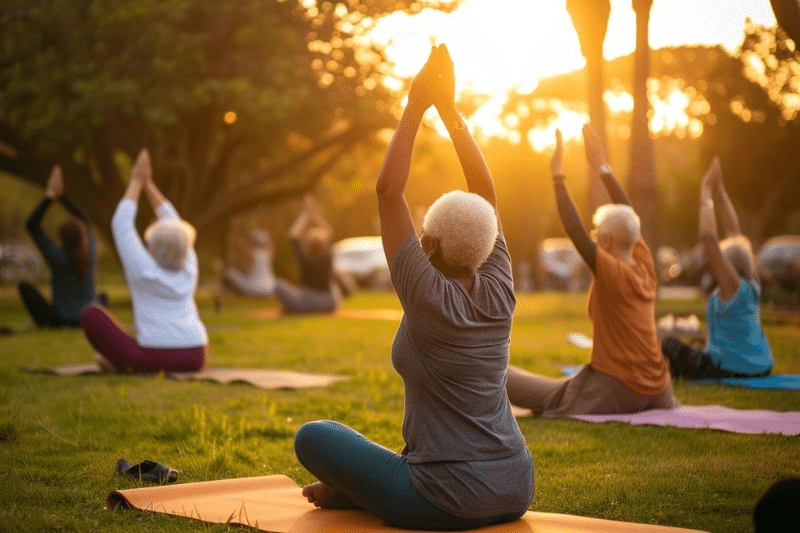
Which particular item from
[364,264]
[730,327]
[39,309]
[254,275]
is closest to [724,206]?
[730,327]

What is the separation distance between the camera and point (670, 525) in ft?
13.3

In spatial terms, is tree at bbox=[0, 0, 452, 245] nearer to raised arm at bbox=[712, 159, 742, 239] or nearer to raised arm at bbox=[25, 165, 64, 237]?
raised arm at bbox=[25, 165, 64, 237]

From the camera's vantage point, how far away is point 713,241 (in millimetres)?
7762

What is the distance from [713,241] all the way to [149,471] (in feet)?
17.0

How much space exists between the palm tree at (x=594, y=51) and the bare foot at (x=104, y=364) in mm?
6251

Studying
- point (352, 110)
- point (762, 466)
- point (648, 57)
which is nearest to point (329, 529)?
point (762, 466)

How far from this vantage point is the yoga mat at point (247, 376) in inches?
328

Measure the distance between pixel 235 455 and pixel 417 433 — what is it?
2.12 metres

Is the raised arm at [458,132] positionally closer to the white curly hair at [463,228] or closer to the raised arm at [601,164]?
the white curly hair at [463,228]

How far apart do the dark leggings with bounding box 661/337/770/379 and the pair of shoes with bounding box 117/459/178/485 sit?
5.32 metres

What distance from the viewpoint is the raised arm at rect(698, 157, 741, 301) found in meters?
7.75

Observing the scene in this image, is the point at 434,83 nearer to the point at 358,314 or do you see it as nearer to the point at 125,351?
the point at 125,351

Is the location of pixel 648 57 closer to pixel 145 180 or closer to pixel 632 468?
pixel 145 180

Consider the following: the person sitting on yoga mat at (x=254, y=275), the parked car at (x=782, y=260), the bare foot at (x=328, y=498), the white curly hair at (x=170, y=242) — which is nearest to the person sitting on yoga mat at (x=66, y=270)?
the white curly hair at (x=170, y=242)
